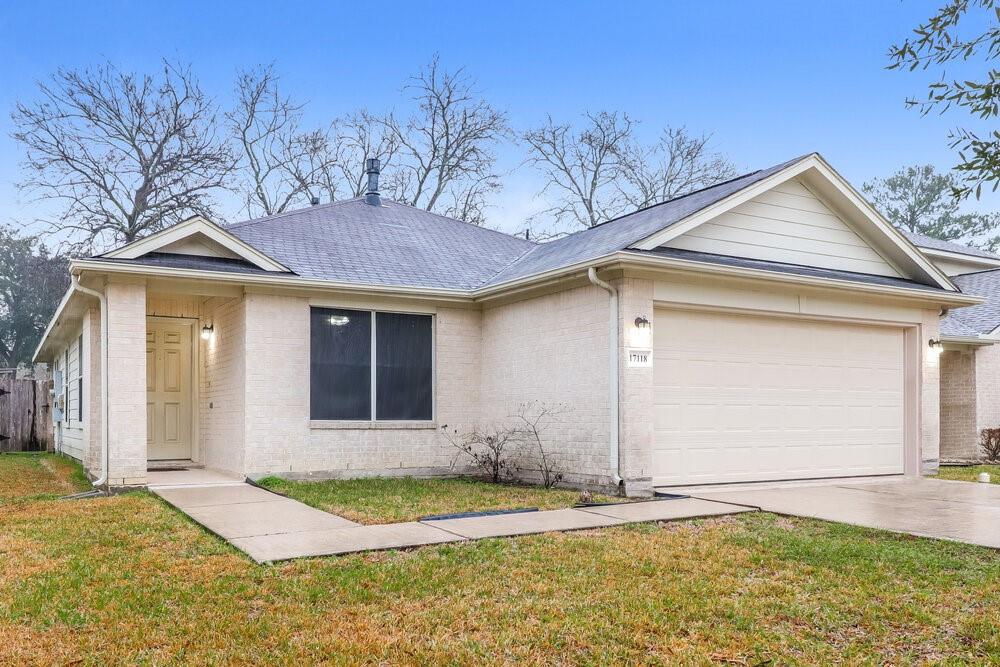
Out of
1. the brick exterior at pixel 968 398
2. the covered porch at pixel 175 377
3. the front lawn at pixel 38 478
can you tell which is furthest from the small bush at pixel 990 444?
the front lawn at pixel 38 478

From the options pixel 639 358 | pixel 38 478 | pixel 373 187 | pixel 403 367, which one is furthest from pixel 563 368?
pixel 38 478

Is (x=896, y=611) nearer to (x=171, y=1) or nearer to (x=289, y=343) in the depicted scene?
(x=289, y=343)

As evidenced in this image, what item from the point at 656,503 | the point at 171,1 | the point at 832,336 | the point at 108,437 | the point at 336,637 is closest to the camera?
the point at 336,637

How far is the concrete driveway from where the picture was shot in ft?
24.2

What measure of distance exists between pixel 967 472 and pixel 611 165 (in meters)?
18.8

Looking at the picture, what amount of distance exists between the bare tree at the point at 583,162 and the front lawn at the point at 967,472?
17036 millimetres

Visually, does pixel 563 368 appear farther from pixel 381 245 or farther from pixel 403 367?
pixel 381 245

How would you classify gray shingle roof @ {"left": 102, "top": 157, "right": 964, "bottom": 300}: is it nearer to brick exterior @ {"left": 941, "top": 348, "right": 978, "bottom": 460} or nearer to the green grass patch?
the green grass patch

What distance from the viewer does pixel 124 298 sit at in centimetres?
1036

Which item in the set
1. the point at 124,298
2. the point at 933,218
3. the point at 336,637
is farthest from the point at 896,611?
the point at 933,218

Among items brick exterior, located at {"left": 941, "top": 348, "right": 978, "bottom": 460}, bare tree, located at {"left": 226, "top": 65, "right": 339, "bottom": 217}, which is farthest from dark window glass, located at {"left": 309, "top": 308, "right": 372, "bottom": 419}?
bare tree, located at {"left": 226, "top": 65, "right": 339, "bottom": 217}

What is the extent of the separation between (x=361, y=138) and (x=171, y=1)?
713 cm

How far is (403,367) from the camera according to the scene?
39.5ft

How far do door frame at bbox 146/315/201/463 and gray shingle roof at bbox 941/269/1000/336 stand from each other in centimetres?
1320
